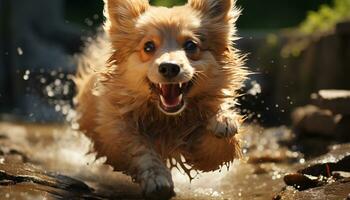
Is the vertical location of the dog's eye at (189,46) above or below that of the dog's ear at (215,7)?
below

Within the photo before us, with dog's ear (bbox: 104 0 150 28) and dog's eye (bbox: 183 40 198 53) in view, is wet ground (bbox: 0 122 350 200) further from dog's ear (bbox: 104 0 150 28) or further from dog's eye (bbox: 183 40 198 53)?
dog's ear (bbox: 104 0 150 28)

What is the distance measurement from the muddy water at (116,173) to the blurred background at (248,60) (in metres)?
0.79

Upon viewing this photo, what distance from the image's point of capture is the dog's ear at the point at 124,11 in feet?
15.7

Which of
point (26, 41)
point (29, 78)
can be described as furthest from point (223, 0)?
point (26, 41)

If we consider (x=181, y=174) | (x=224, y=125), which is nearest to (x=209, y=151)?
(x=224, y=125)

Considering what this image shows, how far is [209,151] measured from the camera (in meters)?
4.46

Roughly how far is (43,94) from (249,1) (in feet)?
21.9

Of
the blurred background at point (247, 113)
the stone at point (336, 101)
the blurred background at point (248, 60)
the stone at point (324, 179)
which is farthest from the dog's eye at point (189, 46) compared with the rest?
the blurred background at point (248, 60)

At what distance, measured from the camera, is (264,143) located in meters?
7.16

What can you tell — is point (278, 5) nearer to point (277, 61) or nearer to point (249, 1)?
point (249, 1)

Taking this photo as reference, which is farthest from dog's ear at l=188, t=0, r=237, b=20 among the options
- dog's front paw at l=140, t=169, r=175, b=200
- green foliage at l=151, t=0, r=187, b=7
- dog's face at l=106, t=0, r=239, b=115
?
green foliage at l=151, t=0, r=187, b=7

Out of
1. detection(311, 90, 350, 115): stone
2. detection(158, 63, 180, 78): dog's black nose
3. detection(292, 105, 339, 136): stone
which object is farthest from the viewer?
detection(292, 105, 339, 136): stone

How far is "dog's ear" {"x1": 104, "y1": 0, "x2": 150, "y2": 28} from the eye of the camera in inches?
188

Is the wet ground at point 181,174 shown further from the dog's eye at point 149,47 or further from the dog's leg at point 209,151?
the dog's eye at point 149,47
